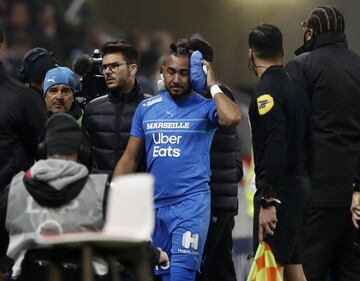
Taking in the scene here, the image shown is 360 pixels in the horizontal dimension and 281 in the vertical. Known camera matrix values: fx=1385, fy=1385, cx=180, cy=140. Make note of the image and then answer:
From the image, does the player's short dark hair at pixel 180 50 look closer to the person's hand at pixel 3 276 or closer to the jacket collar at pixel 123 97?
the jacket collar at pixel 123 97

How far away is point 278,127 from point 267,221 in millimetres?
620

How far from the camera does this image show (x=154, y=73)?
1975 cm

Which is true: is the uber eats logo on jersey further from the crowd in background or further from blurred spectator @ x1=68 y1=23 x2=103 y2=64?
blurred spectator @ x1=68 y1=23 x2=103 y2=64

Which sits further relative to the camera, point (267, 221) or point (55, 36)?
point (55, 36)

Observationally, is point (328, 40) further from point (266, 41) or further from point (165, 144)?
point (165, 144)

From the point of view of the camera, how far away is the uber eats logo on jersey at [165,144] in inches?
369

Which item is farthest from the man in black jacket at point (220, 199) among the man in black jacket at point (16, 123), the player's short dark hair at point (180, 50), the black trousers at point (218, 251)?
the man in black jacket at point (16, 123)

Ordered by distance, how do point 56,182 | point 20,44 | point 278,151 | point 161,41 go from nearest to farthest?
point 56,182 → point 278,151 → point 20,44 → point 161,41

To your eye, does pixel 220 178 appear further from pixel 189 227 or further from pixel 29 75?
pixel 29 75

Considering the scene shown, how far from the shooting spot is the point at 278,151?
904 cm

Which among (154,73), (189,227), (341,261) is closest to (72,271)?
(189,227)

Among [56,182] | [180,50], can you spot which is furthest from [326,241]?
[56,182]

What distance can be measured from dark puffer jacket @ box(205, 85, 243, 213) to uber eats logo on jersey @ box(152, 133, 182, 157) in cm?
67

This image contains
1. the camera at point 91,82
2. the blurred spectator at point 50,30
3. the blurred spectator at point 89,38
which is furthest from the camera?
the blurred spectator at point 89,38
